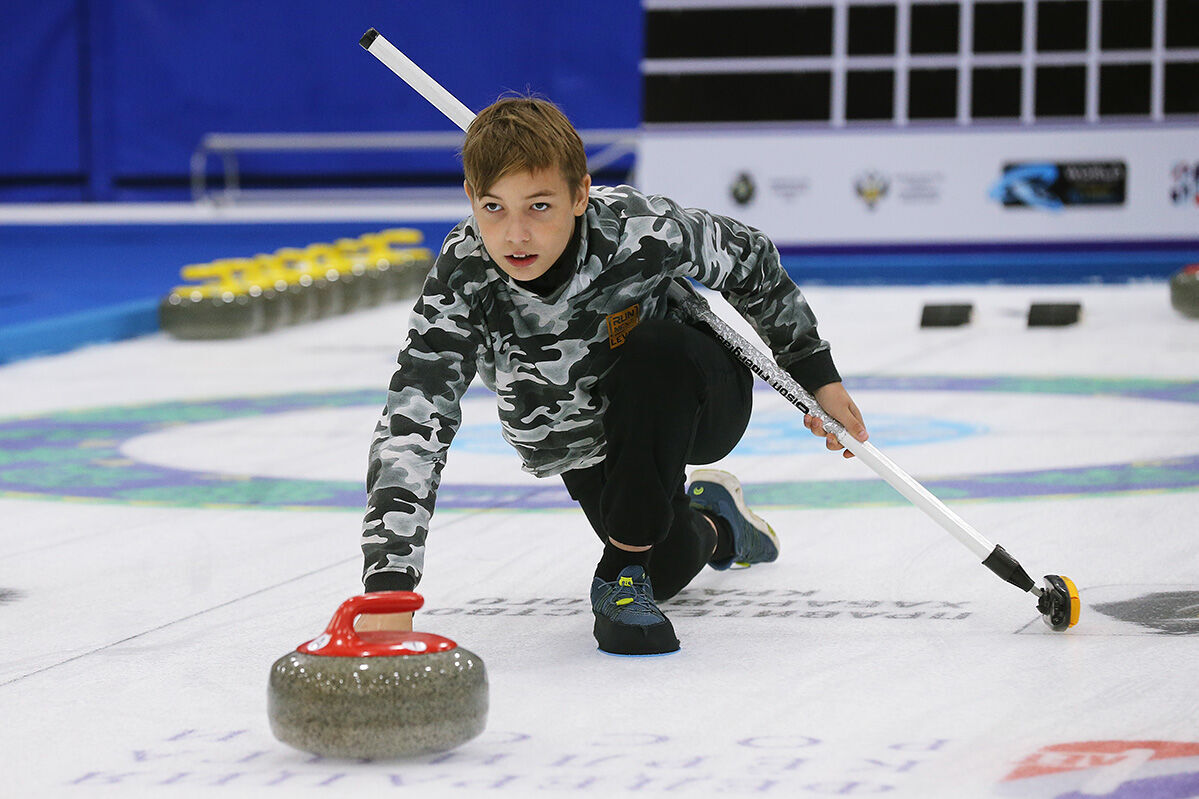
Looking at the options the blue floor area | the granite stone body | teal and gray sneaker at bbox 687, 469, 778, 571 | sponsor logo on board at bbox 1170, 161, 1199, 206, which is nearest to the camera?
the granite stone body

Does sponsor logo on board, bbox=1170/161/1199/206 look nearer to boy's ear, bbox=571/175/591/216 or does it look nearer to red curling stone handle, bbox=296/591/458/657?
boy's ear, bbox=571/175/591/216

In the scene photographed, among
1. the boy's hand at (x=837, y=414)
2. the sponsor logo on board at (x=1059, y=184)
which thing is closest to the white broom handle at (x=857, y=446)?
the boy's hand at (x=837, y=414)

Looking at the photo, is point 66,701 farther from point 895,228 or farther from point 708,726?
point 895,228

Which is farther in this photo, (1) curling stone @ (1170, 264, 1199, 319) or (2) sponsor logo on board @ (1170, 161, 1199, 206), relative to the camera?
(2) sponsor logo on board @ (1170, 161, 1199, 206)

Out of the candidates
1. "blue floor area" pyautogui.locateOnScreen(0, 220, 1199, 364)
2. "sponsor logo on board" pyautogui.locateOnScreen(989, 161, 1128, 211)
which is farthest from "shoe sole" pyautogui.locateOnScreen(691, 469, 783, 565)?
"sponsor logo on board" pyautogui.locateOnScreen(989, 161, 1128, 211)

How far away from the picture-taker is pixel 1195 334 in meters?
6.27

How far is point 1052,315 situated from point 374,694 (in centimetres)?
544

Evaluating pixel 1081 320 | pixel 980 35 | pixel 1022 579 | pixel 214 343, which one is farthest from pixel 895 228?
pixel 1022 579

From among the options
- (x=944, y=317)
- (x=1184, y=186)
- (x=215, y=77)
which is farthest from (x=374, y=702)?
(x=215, y=77)

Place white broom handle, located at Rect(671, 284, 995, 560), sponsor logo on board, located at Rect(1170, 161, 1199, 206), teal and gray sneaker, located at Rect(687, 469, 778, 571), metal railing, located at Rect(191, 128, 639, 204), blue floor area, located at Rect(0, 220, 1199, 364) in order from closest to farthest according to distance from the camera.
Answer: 1. white broom handle, located at Rect(671, 284, 995, 560)
2. teal and gray sneaker, located at Rect(687, 469, 778, 571)
3. blue floor area, located at Rect(0, 220, 1199, 364)
4. sponsor logo on board, located at Rect(1170, 161, 1199, 206)
5. metal railing, located at Rect(191, 128, 639, 204)

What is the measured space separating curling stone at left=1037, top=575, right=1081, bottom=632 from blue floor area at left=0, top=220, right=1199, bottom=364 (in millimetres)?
4727

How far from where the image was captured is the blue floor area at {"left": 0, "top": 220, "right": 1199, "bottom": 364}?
7.08 meters

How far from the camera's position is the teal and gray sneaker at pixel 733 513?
8.55 feet

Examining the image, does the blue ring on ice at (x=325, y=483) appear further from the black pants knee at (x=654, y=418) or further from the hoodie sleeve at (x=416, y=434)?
the hoodie sleeve at (x=416, y=434)
